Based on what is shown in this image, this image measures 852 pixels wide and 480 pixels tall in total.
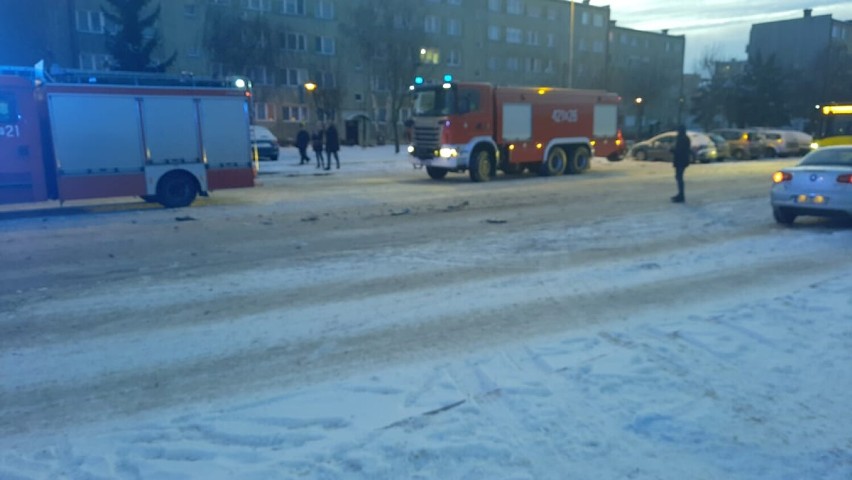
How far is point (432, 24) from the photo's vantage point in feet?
221

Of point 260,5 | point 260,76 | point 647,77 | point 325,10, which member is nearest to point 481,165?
point 260,76

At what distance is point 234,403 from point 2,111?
1294 centimetres

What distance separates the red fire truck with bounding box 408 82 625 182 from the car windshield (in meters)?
11.5

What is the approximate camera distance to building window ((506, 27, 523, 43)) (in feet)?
247

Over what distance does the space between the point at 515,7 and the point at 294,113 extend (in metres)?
31.0

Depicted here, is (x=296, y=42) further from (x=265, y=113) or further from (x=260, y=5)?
(x=265, y=113)

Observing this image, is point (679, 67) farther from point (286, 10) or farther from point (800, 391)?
point (800, 391)

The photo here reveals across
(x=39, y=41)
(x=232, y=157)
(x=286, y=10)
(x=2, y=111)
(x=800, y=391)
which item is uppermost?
(x=286, y=10)

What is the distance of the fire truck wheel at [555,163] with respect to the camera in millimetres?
25484

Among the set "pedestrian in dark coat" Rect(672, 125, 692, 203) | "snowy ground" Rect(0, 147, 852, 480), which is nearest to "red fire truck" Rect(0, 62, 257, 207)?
"snowy ground" Rect(0, 147, 852, 480)

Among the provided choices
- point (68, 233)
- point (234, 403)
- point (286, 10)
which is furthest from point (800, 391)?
point (286, 10)

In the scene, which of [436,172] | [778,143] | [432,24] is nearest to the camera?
[436,172]

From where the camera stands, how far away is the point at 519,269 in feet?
30.5

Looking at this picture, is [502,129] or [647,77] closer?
[502,129]
